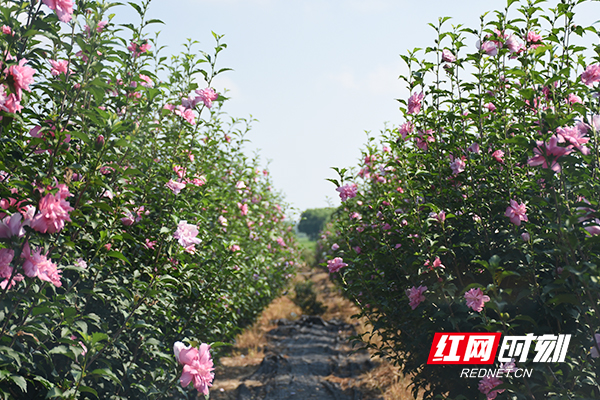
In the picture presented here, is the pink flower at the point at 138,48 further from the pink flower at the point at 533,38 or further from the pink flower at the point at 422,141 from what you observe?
the pink flower at the point at 533,38

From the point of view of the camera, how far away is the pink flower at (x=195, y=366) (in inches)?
71.7

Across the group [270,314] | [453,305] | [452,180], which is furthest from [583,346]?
[270,314]

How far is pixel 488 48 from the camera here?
2.60 metres

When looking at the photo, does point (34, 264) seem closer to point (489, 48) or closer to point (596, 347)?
point (596, 347)

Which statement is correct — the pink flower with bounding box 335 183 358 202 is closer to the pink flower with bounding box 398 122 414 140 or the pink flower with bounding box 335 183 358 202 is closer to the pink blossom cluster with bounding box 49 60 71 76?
the pink flower with bounding box 398 122 414 140

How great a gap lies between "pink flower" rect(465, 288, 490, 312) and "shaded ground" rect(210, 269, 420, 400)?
1.54 meters

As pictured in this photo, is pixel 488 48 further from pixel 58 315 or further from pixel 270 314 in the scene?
pixel 270 314

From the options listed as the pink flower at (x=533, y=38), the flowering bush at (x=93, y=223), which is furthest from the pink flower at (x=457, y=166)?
the flowering bush at (x=93, y=223)

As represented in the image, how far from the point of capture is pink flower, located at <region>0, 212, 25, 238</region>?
146cm

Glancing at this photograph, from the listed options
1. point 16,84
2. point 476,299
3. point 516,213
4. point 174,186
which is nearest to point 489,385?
point 476,299

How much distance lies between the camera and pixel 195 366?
184 cm

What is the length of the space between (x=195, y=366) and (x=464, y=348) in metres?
1.58

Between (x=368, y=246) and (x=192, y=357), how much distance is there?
202cm

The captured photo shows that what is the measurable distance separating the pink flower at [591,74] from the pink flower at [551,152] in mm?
737
